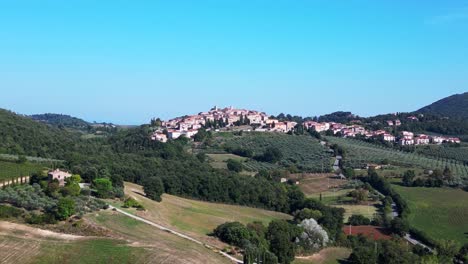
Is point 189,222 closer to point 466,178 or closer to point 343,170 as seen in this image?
point 343,170

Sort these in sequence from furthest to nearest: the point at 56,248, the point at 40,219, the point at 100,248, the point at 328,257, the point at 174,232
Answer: the point at 328,257
the point at 174,232
the point at 40,219
the point at 100,248
the point at 56,248

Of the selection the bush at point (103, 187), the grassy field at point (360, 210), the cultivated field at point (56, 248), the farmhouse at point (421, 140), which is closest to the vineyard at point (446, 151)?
the farmhouse at point (421, 140)

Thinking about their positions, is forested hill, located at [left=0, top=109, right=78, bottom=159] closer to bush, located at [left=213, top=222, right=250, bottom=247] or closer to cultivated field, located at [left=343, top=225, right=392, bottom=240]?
bush, located at [left=213, top=222, right=250, bottom=247]

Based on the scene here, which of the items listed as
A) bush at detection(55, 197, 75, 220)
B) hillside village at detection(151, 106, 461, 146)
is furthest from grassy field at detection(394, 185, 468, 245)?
hillside village at detection(151, 106, 461, 146)

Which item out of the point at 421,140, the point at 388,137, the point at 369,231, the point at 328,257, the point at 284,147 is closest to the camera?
Answer: the point at 328,257

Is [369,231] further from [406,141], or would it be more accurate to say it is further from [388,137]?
[388,137]

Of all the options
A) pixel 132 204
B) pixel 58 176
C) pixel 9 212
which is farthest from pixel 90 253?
pixel 58 176
